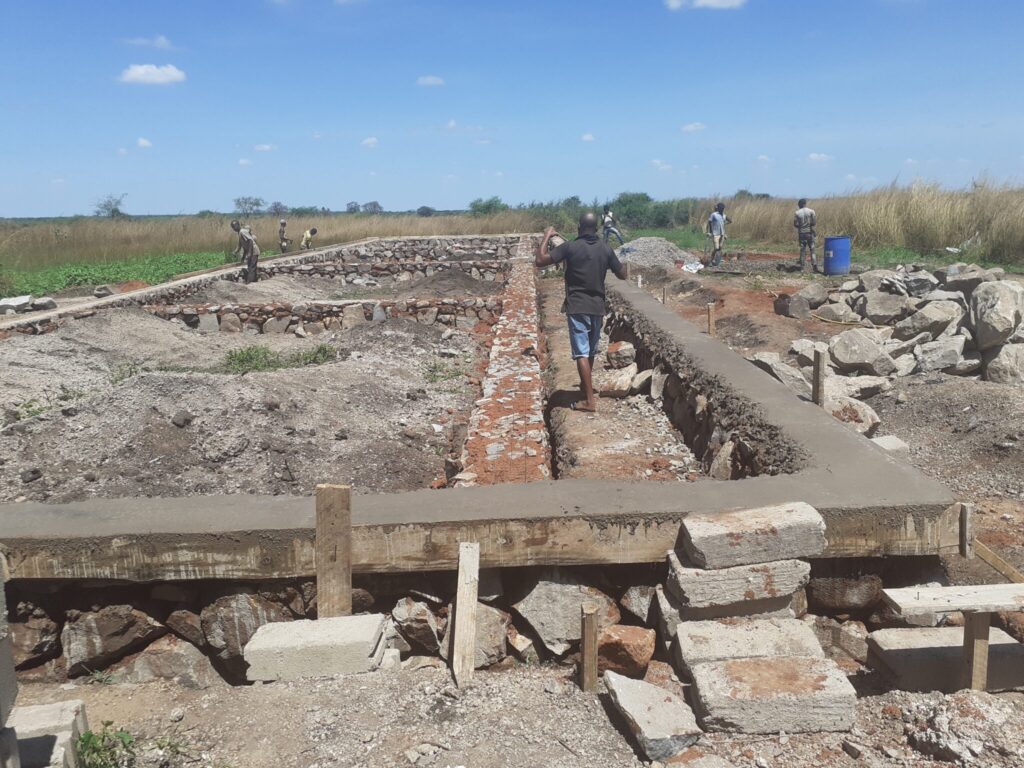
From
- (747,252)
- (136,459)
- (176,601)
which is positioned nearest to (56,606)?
(176,601)

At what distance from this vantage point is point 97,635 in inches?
135

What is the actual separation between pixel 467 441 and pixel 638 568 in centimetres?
215

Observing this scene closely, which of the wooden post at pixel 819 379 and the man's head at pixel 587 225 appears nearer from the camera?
the wooden post at pixel 819 379

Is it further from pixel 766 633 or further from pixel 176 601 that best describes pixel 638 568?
pixel 176 601

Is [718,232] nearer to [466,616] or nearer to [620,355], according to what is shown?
[620,355]

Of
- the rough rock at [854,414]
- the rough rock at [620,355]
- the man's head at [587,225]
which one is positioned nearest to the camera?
the rough rock at [854,414]

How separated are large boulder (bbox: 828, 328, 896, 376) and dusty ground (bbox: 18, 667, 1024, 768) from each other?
5.54m

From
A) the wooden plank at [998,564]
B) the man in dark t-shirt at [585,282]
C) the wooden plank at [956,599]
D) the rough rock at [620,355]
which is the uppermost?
the man in dark t-shirt at [585,282]

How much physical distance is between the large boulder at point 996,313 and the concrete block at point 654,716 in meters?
6.91

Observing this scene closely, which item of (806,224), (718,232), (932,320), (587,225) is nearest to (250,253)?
(718,232)

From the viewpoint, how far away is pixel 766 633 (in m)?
3.01

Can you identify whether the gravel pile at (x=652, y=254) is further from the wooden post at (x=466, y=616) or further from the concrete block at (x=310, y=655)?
the concrete block at (x=310, y=655)

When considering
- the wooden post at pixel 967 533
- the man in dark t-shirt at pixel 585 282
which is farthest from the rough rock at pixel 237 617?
the man in dark t-shirt at pixel 585 282

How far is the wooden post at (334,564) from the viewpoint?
332 centimetres
